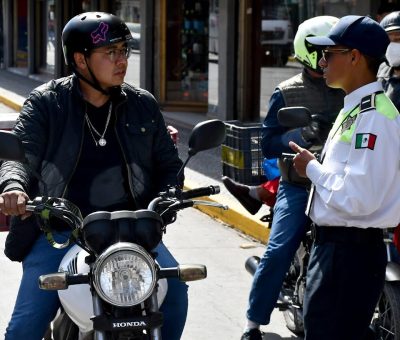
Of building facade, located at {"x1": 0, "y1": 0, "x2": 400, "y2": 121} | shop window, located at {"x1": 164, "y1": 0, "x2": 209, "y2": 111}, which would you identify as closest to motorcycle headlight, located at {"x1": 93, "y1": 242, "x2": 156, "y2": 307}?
building facade, located at {"x1": 0, "y1": 0, "x2": 400, "y2": 121}

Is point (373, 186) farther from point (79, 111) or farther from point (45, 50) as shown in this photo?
point (45, 50)

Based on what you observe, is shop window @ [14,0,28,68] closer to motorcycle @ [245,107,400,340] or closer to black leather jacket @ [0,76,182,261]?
motorcycle @ [245,107,400,340]

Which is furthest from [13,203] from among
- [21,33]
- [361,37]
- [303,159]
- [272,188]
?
[21,33]

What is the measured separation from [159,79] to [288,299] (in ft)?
42.8

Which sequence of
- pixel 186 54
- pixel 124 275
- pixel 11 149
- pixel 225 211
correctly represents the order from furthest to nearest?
pixel 186 54
pixel 225 211
pixel 11 149
pixel 124 275

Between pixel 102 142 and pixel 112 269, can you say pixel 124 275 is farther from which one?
pixel 102 142

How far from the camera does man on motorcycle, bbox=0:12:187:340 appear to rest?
4.38 meters

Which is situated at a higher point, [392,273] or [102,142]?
[102,142]

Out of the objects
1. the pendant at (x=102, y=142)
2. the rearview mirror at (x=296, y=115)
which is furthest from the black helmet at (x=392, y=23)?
the pendant at (x=102, y=142)

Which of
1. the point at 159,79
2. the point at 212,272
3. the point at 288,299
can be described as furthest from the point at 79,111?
the point at 159,79

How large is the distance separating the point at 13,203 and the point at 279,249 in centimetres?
215

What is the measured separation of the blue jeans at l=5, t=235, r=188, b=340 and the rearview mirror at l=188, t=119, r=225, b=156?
1.49 ft

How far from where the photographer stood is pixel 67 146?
4.42 meters

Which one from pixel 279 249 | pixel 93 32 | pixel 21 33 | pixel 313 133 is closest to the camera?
pixel 93 32
